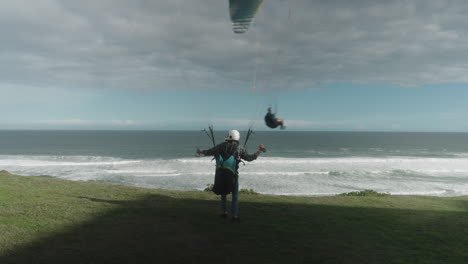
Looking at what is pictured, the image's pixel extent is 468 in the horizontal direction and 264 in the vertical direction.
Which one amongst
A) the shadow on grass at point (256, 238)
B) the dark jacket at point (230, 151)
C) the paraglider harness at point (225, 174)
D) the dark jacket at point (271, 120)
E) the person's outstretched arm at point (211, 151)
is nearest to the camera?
the shadow on grass at point (256, 238)

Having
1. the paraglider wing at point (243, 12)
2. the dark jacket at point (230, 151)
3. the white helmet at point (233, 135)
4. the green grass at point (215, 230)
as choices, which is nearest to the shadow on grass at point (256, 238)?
the green grass at point (215, 230)

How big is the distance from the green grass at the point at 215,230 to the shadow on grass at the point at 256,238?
0.02m

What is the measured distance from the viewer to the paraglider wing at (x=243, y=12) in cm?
685

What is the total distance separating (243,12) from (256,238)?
472 cm

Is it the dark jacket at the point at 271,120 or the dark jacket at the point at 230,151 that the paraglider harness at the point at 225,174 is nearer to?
the dark jacket at the point at 230,151

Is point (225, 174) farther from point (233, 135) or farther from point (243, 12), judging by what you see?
point (243, 12)

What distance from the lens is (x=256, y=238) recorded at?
6.04 m

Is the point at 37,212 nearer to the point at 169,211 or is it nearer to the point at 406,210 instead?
the point at 169,211

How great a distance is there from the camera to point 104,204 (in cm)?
853

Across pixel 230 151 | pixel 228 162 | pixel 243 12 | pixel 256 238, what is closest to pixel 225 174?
pixel 228 162

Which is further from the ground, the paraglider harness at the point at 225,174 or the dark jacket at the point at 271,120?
the dark jacket at the point at 271,120

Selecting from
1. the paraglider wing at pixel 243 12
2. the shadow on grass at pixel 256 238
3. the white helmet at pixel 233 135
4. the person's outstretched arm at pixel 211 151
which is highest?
the paraglider wing at pixel 243 12

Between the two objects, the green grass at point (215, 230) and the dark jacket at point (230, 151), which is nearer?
the green grass at point (215, 230)

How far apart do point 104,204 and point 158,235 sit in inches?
125
